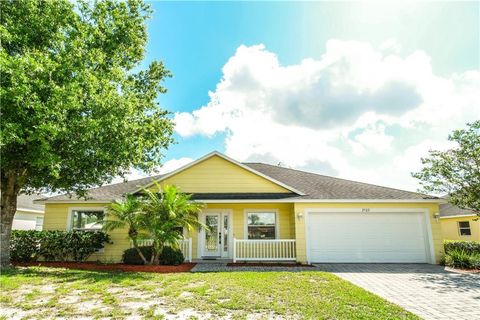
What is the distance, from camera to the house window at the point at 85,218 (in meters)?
13.9

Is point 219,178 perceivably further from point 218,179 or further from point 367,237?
point 367,237

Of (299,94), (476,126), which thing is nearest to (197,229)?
(299,94)

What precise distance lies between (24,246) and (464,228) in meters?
27.9

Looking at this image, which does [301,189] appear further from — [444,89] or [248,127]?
[444,89]

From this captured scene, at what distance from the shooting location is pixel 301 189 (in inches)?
568

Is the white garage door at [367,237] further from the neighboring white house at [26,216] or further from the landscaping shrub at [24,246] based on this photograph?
the neighboring white house at [26,216]

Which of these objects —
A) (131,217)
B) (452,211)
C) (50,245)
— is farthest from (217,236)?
(452,211)

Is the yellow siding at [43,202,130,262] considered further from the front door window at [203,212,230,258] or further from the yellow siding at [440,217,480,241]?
the yellow siding at [440,217,480,241]

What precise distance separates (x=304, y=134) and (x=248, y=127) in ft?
12.5

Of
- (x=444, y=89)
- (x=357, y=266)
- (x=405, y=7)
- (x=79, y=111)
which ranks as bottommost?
(x=357, y=266)

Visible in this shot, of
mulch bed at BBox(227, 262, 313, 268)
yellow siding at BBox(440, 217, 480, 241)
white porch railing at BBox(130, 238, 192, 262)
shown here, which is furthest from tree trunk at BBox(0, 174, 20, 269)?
yellow siding at BBox(440, 217, 480, 241)

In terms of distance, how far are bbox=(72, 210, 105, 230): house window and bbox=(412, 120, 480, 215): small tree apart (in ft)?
52.1

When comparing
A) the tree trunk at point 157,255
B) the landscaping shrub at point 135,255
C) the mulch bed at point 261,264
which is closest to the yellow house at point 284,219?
the mulch bed at point 261,264

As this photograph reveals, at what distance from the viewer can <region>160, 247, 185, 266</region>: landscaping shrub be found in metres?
11.5
